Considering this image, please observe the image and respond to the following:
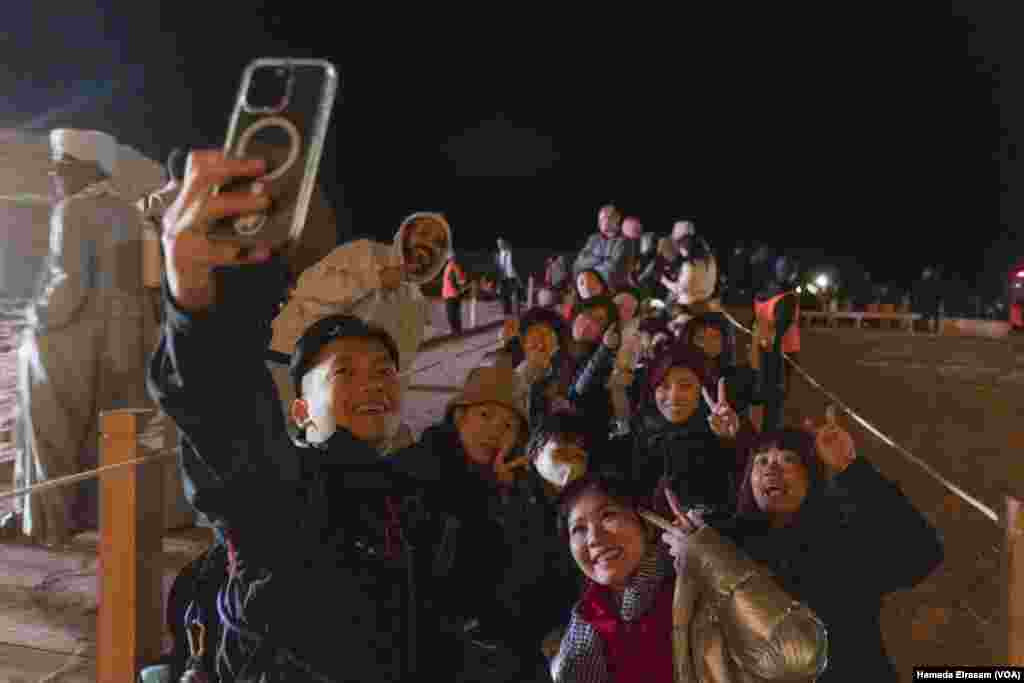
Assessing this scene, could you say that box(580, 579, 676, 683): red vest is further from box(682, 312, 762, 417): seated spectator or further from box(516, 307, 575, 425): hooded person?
box(682, 312, 762, 417): seated spectator

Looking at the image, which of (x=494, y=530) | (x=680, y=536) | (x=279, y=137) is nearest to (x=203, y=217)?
(x=279, y=137)

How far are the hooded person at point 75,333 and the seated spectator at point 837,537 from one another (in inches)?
134

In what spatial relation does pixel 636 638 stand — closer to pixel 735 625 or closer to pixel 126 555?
pixel 735 625

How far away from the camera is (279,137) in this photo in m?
1.11

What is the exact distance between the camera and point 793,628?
1671 mm

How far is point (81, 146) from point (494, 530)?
3.28 meters

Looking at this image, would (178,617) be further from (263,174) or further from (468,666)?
(263,174)

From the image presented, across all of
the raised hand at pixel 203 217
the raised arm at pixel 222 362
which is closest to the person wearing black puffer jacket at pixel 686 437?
the raised arm at pixel 222 362

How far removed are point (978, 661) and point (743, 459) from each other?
1284 millimetres

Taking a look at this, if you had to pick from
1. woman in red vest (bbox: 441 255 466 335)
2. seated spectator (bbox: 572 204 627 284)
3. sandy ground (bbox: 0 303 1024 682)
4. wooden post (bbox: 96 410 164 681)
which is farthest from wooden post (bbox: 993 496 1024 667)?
woman in red vest (bbox: 441 255 466 335)

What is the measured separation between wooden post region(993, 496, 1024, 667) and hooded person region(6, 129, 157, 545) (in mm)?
3992

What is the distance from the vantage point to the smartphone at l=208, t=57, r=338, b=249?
1090mm

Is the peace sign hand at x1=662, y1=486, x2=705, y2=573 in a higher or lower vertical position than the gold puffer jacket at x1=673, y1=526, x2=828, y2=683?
higher

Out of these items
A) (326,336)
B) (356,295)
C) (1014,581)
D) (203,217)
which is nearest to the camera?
(203,217)
